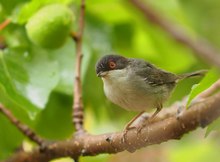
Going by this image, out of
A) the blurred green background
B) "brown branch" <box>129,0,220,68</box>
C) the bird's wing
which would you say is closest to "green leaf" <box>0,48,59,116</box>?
the blurred green background

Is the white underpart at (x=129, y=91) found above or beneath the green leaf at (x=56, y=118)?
above

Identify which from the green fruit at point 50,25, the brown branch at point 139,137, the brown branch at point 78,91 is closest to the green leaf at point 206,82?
the brown branch at point 139,137

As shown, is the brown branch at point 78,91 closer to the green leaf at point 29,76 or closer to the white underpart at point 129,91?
the green leaf at point 29,76

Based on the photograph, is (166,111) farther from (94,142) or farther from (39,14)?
(39,14)

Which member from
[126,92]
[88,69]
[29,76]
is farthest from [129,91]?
[29,76]

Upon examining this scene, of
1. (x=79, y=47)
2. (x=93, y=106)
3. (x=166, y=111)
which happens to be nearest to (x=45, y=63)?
(x=79, y=47)
